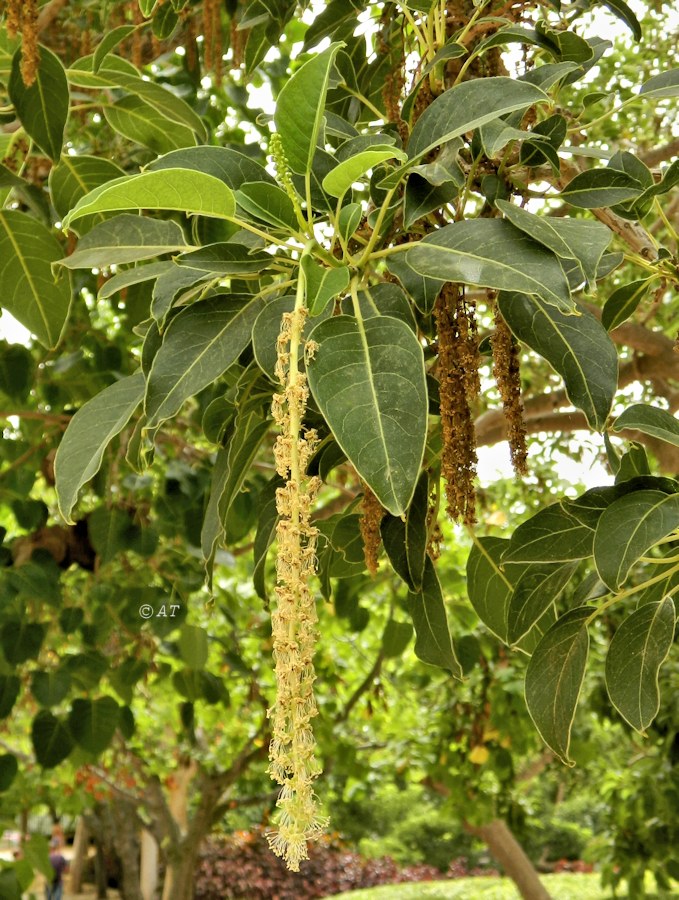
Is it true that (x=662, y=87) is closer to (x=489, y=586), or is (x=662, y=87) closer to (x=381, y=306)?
(x=381, y=306)

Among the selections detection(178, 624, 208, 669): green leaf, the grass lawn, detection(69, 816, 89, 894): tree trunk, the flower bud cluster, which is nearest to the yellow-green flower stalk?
the flower bud cluster

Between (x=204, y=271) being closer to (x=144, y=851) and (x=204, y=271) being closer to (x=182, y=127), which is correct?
(x=182, y=127)

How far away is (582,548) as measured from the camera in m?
0.87

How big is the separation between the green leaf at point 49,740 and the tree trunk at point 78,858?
6.97m

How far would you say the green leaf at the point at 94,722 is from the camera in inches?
77.7

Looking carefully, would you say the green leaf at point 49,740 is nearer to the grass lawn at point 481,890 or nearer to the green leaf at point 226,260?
the green leaf at point 226,260

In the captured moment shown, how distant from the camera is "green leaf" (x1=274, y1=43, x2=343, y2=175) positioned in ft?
2.19

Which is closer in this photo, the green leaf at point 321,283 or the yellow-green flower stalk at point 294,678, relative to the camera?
the yellow-green flower stalk at point 294,678

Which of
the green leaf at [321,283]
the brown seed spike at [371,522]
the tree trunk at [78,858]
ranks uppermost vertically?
the tree trunk at [78,858]

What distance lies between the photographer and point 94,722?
2.00 m

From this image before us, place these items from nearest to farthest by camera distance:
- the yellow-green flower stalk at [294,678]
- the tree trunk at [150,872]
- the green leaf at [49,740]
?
1. the yellow-green flower stalk at [294,678]
2. the green leaf at [49,740]
3. the tree trunk at [150,872]

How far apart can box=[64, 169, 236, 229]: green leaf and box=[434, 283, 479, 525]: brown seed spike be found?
7.8 inches

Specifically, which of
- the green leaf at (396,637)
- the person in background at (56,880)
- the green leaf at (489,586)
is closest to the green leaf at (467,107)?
the green leaf at (489,586)

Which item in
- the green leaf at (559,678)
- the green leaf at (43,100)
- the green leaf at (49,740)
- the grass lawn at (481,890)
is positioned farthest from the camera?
the grass lawn at (481,890)
